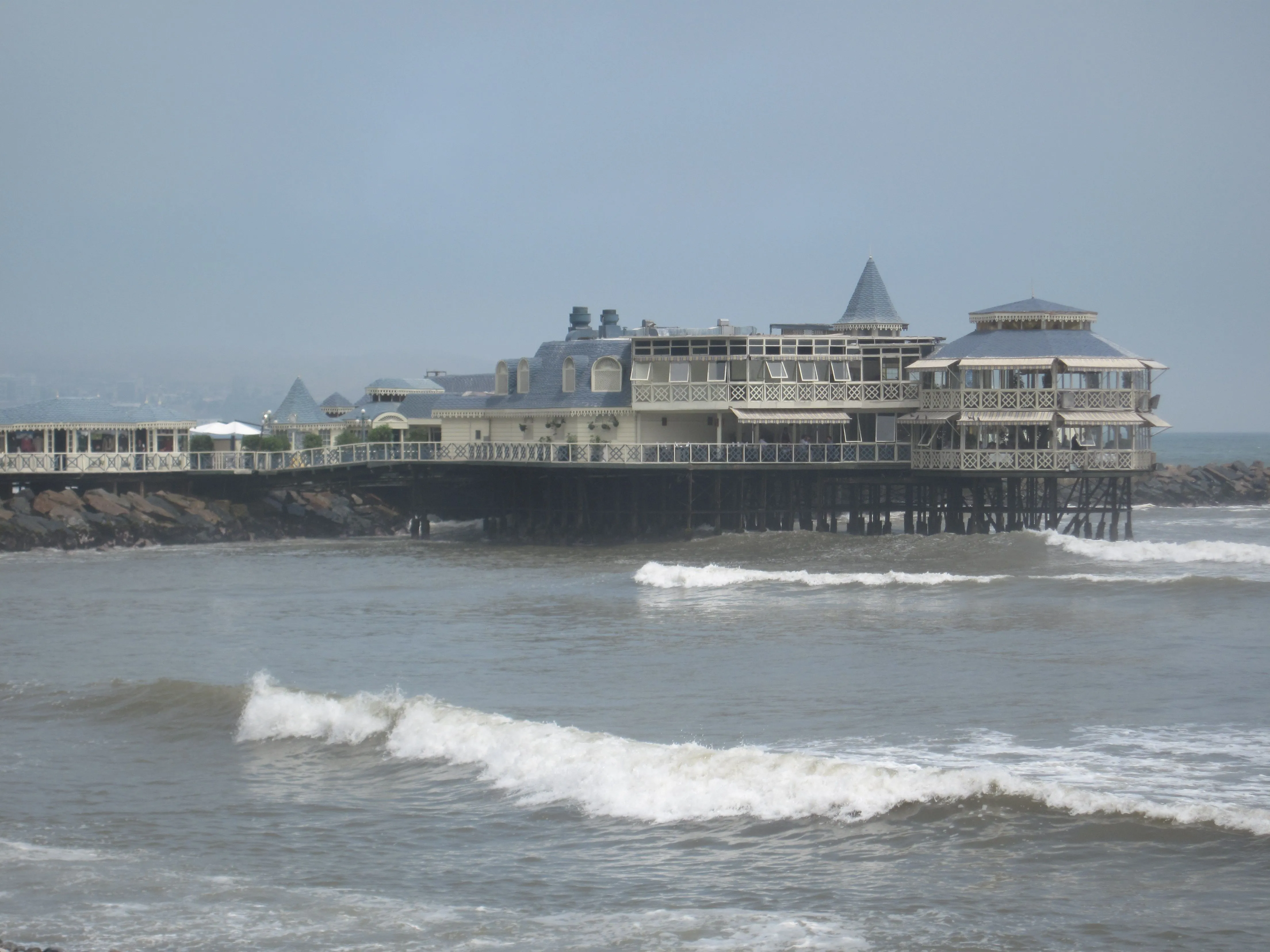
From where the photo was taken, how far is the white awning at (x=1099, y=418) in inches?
1781

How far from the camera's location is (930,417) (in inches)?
1853

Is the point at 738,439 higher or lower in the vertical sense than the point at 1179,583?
higher

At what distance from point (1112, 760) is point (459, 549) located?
1383 inches

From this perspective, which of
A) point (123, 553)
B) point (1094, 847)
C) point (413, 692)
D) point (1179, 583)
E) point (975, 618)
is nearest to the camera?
point (1094, 847)

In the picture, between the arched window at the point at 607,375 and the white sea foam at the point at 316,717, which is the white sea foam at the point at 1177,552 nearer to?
the arched window at the point at 607,375

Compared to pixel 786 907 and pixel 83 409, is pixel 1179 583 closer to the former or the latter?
pixel 786 907

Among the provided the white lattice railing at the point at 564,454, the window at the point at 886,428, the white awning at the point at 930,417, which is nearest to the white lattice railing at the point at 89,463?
the white lattice railing at the point at 564,454

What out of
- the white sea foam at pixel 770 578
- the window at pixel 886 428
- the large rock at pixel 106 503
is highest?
the window at pixel 886 428

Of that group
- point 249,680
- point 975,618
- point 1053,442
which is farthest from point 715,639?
point 1053,442

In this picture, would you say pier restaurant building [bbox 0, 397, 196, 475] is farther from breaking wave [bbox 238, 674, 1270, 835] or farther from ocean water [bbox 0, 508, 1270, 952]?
breaking wave [bbox 238, 674, 1270, 835]

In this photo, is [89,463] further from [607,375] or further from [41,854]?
[41,854]

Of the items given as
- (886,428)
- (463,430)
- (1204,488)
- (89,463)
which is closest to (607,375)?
(463,430)

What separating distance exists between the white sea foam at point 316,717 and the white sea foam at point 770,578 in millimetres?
16458

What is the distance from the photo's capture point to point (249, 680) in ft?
78.6
